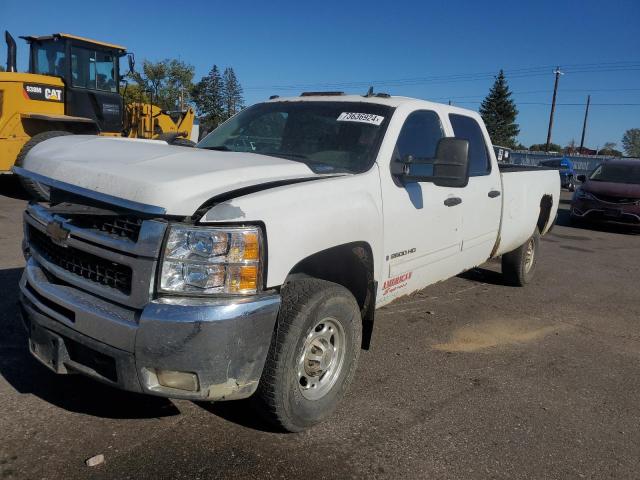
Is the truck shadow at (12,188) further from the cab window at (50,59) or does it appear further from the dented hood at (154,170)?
the dented hood at (154,170)

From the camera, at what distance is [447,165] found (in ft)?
12.0

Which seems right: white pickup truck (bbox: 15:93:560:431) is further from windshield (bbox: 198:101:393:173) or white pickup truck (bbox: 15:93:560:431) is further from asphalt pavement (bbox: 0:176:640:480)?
asphalt pavement (bbox: 0:176:640:480)

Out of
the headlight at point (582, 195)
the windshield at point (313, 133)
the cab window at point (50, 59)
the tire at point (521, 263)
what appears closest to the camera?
the windshield at point (313, 133)

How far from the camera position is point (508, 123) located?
238 ft

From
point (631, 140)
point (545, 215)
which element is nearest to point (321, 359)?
point (545, 215)

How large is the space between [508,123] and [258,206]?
249 feet

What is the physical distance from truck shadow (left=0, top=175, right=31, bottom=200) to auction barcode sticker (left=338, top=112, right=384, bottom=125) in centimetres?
931

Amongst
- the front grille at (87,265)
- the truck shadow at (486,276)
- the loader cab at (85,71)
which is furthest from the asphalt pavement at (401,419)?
the loader cab at (85,71)

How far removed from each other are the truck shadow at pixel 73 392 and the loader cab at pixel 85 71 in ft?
29.4

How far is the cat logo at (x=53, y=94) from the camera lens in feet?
36.0

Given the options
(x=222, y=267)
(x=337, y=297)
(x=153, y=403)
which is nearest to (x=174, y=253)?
(x=222, y=267)

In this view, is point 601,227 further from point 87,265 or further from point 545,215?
point 87,265

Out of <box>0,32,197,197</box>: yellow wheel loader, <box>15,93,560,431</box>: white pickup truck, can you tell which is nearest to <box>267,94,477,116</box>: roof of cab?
<box>15,93,560,431</box>: white pickup truck

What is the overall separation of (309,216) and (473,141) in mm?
2887
